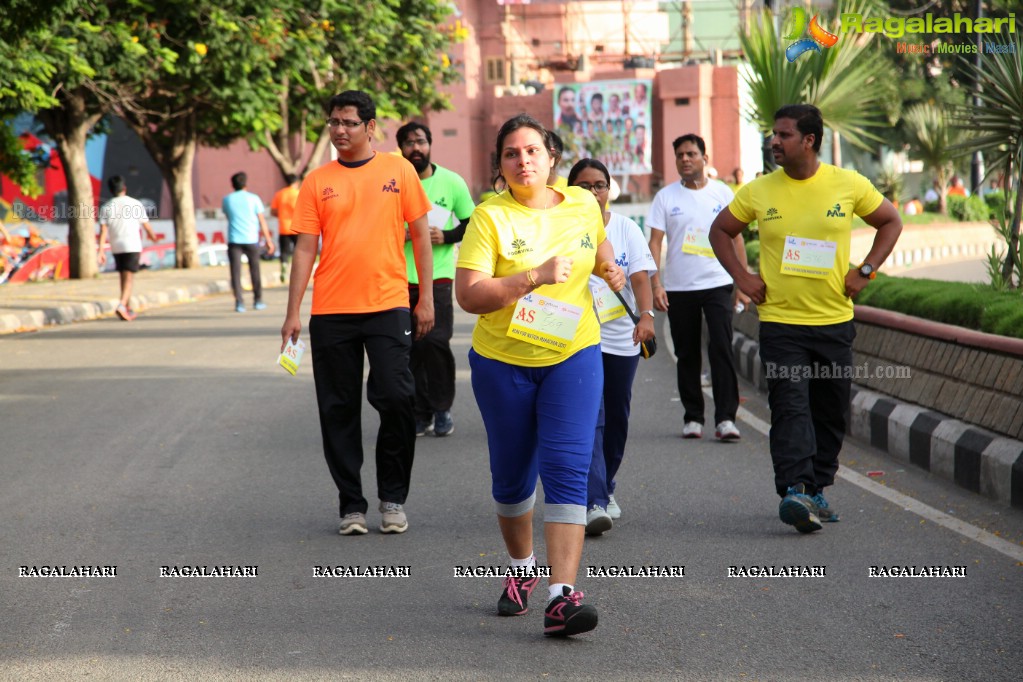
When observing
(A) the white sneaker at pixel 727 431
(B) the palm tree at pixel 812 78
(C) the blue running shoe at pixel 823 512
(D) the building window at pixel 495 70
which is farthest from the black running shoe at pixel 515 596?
(D) the building window at pixel 495 70

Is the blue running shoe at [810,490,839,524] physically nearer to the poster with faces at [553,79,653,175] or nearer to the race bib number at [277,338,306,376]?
the race bib number at [277,338,306,376]

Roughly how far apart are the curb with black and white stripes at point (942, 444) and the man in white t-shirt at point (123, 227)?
11.4m

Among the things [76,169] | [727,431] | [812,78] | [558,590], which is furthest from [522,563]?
[76,169]

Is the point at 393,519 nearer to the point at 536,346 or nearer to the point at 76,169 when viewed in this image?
the point at 536,346

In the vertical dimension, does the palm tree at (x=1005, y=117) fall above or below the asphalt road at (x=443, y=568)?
above

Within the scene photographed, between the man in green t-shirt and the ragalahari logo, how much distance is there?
9.05 meters

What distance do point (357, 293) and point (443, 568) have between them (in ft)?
4.71

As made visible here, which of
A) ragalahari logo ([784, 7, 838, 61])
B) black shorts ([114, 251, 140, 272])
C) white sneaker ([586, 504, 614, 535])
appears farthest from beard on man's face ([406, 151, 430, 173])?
black shorts ([114, 251, 140, 272])

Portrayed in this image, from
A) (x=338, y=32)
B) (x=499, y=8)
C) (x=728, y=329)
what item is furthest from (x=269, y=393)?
(x=499, y=8)

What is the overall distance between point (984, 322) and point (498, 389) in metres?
4.43

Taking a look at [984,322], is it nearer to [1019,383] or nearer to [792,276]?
[1019,383]

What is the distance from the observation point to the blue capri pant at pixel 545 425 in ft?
16.4

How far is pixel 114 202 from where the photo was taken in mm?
17875

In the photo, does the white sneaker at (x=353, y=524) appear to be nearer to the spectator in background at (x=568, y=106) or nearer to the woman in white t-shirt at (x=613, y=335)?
the woman in white t-shirt at (x=613, y=335)
